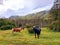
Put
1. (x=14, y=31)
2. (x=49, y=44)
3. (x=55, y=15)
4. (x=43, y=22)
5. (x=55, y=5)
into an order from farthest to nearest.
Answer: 1. (x=43, y=22)
2. (x=55, y=5)
3. (x=55, y=15)
4. (x=14, y=31)
5. (x=49, y=44)

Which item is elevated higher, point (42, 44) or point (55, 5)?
point (55, 5)

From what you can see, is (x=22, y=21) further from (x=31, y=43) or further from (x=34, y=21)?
(x=31, y=43)

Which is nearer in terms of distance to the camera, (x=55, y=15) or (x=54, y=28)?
(x=54, y=28)

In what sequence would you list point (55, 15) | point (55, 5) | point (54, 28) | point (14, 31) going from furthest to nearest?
point (55, 5) → point (55, 15) → point (54, 28) → point (14, 31)

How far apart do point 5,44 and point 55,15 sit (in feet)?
93.5

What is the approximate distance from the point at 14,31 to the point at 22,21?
32.3 metres

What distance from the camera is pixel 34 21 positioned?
69.9 metres

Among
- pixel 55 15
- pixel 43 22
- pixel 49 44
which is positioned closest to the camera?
pixel 49 44

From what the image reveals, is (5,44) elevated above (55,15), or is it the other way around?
(55,15)

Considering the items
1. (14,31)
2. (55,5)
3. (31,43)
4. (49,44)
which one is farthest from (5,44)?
(55,5)

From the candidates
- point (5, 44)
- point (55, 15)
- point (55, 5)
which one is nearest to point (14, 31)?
point (5, 44)

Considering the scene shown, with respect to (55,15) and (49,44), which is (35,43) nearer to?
(49,44)

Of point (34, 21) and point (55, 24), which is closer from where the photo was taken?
point (55, 24)

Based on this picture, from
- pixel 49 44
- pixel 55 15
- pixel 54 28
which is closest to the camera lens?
pixel 49 44
